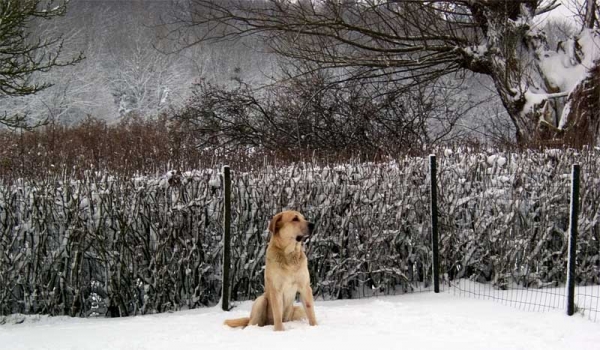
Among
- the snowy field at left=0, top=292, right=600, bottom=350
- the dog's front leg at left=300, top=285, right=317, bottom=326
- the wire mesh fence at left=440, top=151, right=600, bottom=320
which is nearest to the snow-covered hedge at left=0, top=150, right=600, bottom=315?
the wire mesh fence at left=440, top=151, right=600, bottom=320

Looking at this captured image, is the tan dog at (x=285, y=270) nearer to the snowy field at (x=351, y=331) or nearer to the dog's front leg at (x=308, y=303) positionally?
the dog's front leg at (x=308, y=303)

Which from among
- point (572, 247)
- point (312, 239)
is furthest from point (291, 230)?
point (572, 247)

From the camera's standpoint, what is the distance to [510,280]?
800cm

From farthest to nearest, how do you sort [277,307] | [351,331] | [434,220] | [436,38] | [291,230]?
1. [436,38]
2. [434,220]
3. [291,230]
4. [277,307]
5. [351,331]

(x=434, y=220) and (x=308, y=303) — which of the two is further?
(x=434, y=220)

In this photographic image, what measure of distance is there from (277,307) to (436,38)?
8585 millimetres

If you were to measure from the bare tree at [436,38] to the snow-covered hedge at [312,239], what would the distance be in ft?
13.8

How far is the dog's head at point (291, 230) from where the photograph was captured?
580 cm

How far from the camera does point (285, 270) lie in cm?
578

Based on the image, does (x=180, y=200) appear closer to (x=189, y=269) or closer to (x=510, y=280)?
(x=189, y=269)

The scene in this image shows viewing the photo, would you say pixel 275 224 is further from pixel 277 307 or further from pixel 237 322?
pixel 237 322

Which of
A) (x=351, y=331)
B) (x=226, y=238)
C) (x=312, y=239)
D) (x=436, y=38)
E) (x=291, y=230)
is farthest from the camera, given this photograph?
(x=436, y=38)

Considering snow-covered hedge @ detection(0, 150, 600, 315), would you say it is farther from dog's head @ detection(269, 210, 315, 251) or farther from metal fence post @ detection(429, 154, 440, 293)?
dog's head @ detection(269, 210, 315, 251)

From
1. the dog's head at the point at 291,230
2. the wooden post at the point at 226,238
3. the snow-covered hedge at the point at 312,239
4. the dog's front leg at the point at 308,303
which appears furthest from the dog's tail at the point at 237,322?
the snow-covered hedge at the point at 312,239
